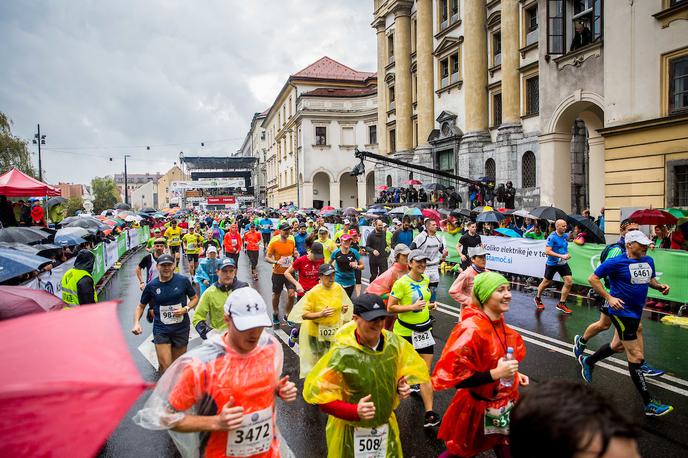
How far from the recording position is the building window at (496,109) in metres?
28.0

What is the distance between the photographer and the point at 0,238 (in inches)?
423

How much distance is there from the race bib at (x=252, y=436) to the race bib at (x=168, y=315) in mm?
3375

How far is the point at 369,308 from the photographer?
320cm

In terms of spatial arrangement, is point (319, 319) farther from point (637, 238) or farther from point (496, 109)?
point (496, 109)

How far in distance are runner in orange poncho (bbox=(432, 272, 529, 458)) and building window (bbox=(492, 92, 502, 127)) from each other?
26.5 metres

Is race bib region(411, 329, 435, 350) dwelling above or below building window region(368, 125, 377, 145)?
below

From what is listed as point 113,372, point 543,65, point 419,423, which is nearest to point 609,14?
point 543,65

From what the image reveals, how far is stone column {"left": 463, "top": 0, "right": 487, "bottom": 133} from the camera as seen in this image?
28406 millimetres

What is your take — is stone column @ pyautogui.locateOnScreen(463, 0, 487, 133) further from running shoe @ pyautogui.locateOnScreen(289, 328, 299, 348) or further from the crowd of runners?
the crowd of runners

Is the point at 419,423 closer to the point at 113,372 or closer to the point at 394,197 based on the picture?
the point at 113,372

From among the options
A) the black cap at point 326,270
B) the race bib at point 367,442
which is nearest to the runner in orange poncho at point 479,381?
the race bib at point 367,442

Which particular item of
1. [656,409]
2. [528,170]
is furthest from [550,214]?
[528,170]

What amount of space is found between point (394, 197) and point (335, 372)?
3063cm

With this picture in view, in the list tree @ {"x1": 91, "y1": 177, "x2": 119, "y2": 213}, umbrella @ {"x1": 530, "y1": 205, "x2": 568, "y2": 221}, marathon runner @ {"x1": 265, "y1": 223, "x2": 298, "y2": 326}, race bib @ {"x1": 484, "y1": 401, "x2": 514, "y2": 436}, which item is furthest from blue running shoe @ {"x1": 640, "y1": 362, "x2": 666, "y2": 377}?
tree @ {"x1": 91, "y1": 177, "x2": 119, "y2": 213}
